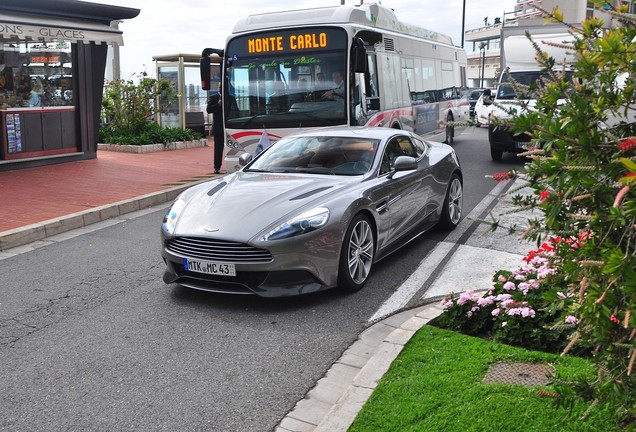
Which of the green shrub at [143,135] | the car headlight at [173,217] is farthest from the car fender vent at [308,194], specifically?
the green shrub at [143,135]

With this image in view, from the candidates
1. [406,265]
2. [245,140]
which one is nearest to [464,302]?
[406,265]

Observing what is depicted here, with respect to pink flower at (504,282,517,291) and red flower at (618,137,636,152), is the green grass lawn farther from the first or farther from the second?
red flower at (618,137,636,152)

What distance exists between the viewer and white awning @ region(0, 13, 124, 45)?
1301 centimetres

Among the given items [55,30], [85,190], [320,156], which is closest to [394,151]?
[320,156]

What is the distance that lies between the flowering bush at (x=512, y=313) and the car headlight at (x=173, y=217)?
2.58m

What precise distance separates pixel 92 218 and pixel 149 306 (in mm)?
4214

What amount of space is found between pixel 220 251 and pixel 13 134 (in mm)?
10351

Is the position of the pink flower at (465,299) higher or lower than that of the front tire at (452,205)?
lower

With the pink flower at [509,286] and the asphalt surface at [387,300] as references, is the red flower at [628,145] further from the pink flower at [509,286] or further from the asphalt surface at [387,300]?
the pink flower at [509,286]

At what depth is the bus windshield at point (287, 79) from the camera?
1215 centimetres

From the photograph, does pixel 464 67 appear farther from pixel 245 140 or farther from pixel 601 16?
pixel 601 16

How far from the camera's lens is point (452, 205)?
357 inches

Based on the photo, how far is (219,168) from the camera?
48.3 feet

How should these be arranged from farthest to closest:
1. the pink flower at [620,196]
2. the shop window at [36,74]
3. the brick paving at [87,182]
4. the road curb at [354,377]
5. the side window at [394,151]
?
the shop window at [36,74]
the brick paving at [87,182]
the side window at [394,151]
the road curb at [354,377]
the pink flower at [620,196]
